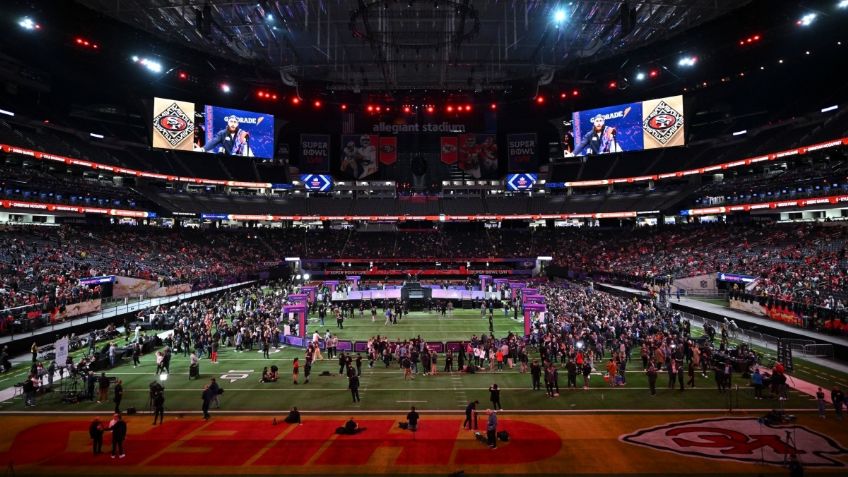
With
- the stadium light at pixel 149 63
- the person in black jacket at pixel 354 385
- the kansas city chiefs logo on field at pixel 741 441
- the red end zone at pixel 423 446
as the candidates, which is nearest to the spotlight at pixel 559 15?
the red end zone at pixel 423 446

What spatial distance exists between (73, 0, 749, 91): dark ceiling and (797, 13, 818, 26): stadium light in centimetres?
542

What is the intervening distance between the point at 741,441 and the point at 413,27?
125ft

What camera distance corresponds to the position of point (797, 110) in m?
47.6

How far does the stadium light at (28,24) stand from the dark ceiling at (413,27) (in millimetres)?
5191

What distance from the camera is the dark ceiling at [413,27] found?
3484 cm

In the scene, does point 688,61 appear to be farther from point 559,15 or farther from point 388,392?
point 388,392

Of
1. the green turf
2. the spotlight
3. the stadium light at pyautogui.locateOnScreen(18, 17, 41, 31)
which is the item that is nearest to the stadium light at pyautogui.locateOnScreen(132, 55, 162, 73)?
the stadium light at pyautogui.locateOnScreen(18, 17, 41, 31)

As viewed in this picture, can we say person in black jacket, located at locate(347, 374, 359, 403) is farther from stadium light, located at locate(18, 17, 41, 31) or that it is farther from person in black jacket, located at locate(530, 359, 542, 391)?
stadium light, located at locate(18, 17, 41, 31)

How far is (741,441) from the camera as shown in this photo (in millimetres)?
12984

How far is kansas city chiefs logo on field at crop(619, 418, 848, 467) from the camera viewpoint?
39.3 ft

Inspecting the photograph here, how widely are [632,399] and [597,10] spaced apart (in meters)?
32.6

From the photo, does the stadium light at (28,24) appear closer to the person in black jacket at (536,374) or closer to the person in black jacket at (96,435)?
the person in black jacket at (96,435)

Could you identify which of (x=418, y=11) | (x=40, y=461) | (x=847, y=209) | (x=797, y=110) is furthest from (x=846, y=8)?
(x=40, y=461)

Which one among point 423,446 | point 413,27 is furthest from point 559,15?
point 423,446
